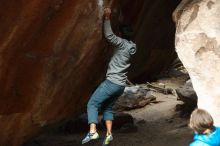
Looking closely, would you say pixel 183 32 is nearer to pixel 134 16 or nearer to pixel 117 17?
pixel 117 17

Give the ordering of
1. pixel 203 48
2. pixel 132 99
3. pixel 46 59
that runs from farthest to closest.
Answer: pixel 132 99, pixel 46 59, pixel 203 48

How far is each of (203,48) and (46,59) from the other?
7.98 feet

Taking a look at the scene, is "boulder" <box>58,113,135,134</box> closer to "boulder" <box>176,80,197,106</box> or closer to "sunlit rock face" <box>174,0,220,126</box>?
"boulder" <box>176,80,197,106</box>

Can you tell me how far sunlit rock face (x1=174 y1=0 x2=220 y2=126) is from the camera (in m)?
6.99

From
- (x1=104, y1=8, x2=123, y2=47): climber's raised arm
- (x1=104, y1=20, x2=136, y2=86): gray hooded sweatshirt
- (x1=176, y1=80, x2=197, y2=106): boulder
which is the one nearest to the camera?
(x1=104, y1=20, x2=136, y2=86): gray hooded sweatshirt

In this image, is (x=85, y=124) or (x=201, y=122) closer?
(x=201, y=122)

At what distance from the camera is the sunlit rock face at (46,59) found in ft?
24.1

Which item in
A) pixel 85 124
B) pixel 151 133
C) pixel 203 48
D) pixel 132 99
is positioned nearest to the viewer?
pixel 203 48

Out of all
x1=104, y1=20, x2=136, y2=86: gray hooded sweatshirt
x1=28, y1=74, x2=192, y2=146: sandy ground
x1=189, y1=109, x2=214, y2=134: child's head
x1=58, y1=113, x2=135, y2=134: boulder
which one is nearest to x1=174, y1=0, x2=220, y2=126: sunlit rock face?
x1=104, y1=20, x2=136, y2=86: gray hooded sweatshirt

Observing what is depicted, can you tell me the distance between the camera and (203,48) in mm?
7156

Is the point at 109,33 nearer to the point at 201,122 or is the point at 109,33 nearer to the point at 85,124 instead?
the point at 201,122

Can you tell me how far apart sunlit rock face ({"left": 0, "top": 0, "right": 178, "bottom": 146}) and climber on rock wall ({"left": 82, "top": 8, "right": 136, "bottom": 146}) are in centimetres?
38

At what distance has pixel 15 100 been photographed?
7785 mm

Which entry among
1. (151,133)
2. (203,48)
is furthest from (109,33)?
(151,133)
